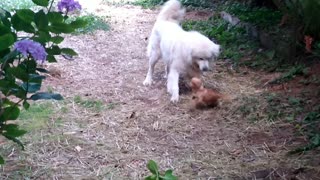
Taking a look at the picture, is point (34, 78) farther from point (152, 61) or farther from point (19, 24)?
point (152, 61)

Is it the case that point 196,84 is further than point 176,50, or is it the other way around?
point 176,50

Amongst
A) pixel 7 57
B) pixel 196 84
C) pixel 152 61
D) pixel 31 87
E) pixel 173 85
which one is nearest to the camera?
pixel 7 57

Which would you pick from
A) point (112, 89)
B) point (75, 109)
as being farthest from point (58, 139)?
point (112, 89)

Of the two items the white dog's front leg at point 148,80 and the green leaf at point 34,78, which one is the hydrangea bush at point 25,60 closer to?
the green leaf at point 34,78

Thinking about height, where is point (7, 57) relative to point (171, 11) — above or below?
above

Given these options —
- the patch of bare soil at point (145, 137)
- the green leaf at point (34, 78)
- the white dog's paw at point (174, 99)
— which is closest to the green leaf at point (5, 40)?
the green leaf at point (34, 78)

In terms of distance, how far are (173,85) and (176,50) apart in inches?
14.3

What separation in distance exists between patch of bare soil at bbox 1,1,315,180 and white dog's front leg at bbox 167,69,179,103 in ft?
0.25

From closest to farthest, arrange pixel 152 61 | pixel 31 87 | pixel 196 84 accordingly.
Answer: pixel 31 87
pixel 196 84
pixel 152 61

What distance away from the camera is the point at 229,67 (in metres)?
5.82

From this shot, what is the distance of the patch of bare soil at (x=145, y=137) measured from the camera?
10.0ft

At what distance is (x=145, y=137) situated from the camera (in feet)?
12.1

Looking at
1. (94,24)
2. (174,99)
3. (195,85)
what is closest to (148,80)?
(174,99)

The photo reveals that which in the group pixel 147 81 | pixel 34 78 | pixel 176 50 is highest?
pixel 34 78
